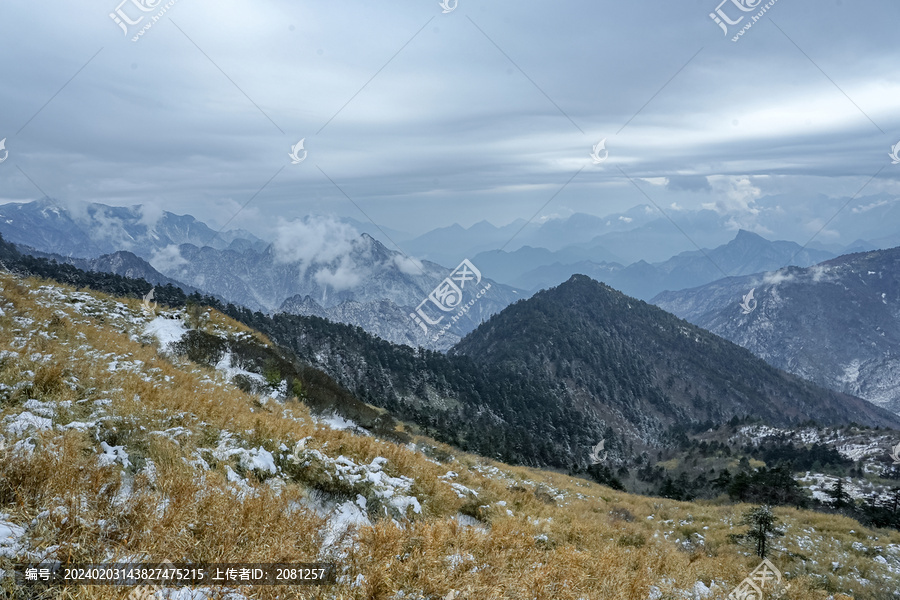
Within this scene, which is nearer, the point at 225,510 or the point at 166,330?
the point at 225,510

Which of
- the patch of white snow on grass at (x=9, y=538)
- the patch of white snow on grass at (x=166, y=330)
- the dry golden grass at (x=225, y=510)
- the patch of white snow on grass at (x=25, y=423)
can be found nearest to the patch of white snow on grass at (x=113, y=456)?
the dry golden grass at (x=225, y=510)

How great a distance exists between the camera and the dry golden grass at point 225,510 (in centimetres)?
419

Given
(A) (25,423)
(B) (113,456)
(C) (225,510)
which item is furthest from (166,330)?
(C) (225,510)

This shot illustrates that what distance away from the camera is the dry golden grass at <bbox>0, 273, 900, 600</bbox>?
419cm

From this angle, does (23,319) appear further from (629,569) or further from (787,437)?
(787,437)

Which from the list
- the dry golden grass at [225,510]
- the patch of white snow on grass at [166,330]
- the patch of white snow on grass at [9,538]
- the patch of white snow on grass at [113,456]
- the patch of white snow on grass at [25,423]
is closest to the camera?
the patch of white snow on grass at [9,538]

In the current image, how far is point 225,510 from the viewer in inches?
194

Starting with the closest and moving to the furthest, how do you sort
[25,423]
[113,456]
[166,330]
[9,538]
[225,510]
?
[9,538] < [225,510] < [113,456] < [25,423] < [166,330]

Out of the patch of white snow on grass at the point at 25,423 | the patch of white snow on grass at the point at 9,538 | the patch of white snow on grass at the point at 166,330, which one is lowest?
the patch of white snow on grass at the point at 9,538

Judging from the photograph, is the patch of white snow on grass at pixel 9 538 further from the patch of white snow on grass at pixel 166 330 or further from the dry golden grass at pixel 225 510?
the patch of white snow on grass at pixel 166 330

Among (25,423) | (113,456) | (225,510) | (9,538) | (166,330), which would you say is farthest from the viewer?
(166,330)

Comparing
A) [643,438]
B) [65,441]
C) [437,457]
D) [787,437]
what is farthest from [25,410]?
[643,438]

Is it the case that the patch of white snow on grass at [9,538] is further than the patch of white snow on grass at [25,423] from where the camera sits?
No

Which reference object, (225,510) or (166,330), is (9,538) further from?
(166,330)
